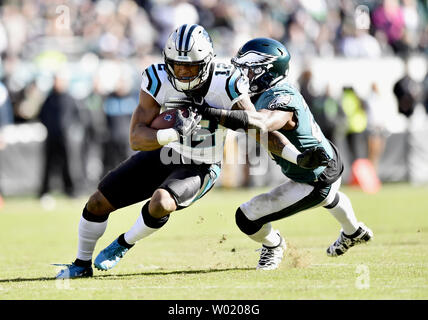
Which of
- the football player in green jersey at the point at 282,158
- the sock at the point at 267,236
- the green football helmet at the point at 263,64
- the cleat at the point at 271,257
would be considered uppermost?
the green football helmet at the point at 263,64

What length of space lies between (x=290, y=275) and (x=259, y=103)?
1432 millimetres

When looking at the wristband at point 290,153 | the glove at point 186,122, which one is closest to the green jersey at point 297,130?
the wristband at point 290,153

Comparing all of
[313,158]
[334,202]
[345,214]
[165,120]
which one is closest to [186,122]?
[165,120]

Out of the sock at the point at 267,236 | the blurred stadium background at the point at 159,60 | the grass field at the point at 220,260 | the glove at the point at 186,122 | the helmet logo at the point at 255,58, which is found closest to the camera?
the grass field at the point at 220,260

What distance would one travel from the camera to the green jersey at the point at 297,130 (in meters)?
6.70

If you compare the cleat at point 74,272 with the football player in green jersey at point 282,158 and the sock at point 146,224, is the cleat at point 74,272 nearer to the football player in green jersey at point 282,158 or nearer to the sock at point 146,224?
the sock at point 146,224

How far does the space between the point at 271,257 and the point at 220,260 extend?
82 cm

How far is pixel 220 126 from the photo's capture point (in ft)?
21.9

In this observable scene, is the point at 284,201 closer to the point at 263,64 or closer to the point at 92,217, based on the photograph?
the point at 263,64

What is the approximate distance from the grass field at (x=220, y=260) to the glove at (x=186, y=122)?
114cm

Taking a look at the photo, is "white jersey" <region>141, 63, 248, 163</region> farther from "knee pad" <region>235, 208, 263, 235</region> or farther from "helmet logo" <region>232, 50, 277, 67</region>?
"knee pad" <region>235, 208, 263, 235</region>

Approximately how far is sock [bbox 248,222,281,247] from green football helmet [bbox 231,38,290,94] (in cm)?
116

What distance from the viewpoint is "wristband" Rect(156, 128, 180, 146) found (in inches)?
240
